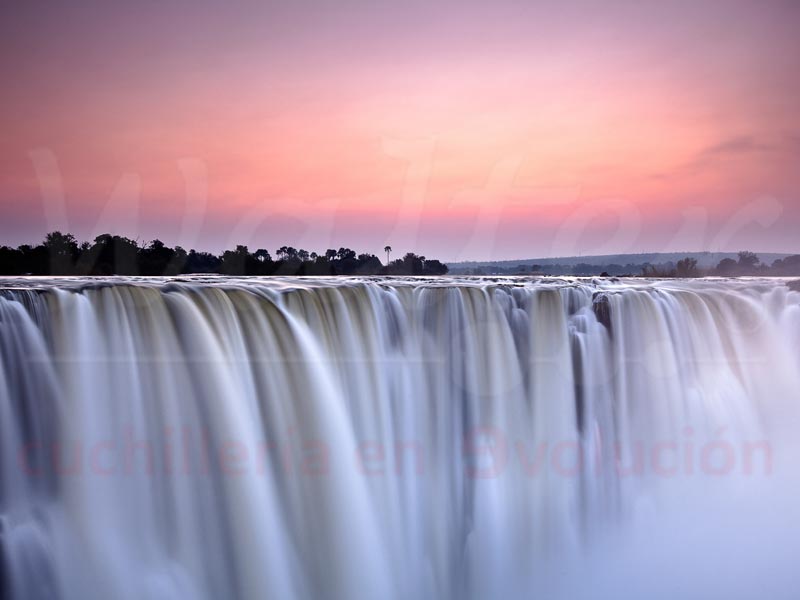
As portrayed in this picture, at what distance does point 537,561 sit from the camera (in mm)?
8406

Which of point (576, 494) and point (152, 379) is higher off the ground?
point (152, 379)

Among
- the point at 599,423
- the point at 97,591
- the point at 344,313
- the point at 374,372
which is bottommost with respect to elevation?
the point at 97,591

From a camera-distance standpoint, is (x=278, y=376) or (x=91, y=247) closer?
(x=278, y=376)

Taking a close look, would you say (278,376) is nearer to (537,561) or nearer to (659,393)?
(537,561)

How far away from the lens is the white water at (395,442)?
257 inches

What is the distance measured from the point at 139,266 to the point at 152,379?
1289cm

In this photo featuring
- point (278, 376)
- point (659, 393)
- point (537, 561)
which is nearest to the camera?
point (278, 376)

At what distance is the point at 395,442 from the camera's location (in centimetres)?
869

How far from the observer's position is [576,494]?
30.0ft

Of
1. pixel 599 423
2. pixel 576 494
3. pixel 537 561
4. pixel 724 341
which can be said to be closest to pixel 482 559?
pixel 537 561

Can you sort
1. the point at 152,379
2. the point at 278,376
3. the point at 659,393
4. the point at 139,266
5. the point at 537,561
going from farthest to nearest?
the point at 139,266
the point at 659,393
the point at 537,561
the point at 278,376
the point at 152,379

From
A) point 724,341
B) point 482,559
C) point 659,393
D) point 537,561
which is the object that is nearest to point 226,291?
point 482,559

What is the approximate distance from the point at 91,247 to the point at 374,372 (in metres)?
12.9

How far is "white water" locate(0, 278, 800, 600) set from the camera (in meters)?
6.52
